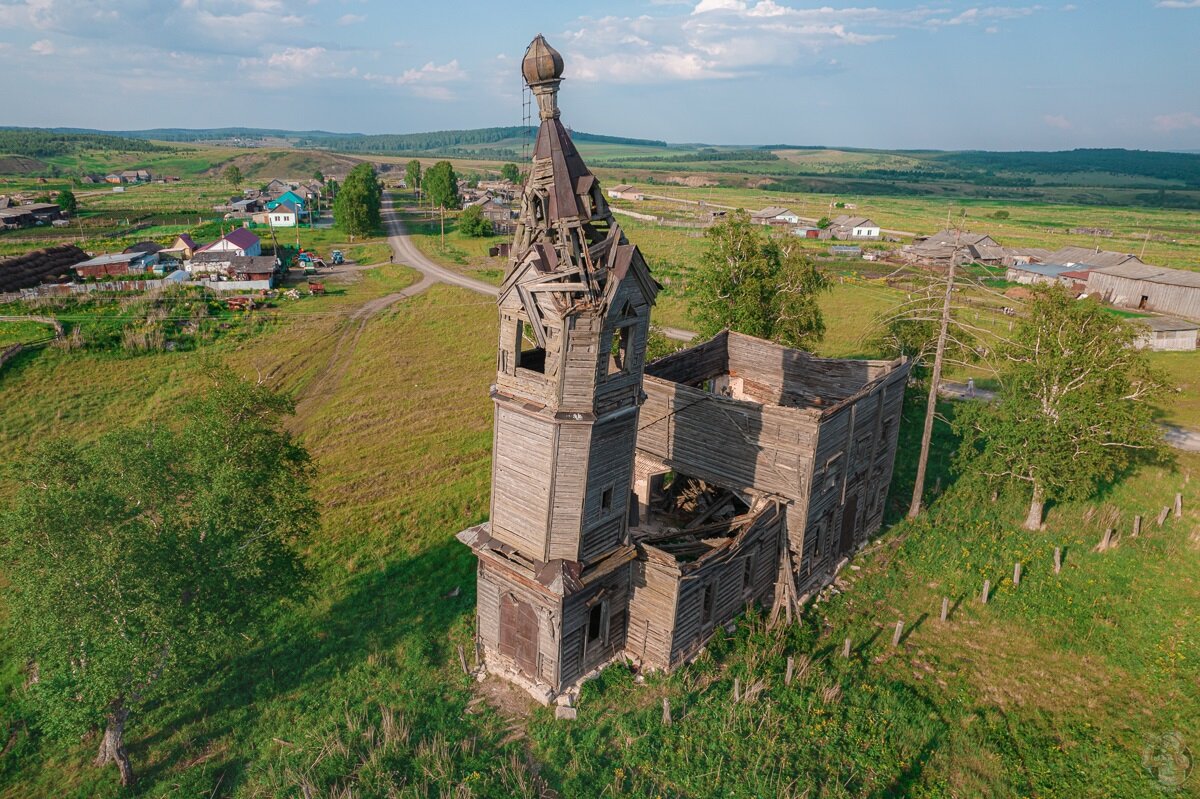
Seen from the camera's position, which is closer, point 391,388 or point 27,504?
point 27,504

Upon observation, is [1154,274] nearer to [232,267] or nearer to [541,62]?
[541,62]

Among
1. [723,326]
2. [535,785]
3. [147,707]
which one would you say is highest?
[723,326]

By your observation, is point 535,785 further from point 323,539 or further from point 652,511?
point 323,539

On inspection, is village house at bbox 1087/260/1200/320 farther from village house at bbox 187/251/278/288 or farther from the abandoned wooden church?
village house at bbox 187/251/278/288

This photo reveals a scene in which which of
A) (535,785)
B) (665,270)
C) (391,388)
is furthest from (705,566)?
(665,270)

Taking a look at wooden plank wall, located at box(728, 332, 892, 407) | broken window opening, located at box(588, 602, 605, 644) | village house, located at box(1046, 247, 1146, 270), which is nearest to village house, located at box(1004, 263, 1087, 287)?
village house, located at box(1046, 247, 1146, 270)

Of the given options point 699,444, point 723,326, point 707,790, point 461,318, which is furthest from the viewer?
point 461,318
